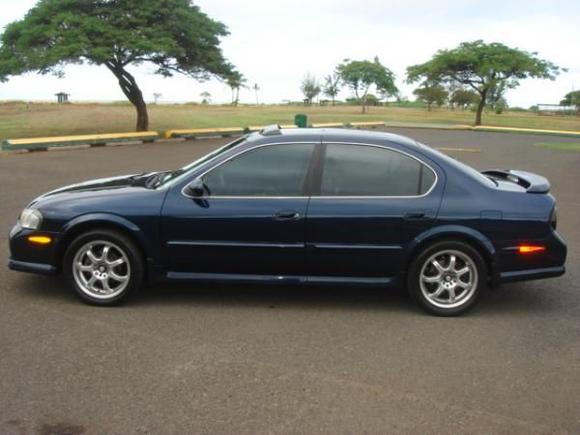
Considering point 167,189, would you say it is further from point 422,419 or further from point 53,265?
point 422,419

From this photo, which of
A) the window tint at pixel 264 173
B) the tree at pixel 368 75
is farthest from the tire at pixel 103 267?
the tree at pixel 368 75

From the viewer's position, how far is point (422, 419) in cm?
343

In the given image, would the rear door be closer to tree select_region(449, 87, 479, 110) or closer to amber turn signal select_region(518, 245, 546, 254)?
amber turn signal select_region(518, 245, 546, 254)

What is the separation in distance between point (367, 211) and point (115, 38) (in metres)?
22.0

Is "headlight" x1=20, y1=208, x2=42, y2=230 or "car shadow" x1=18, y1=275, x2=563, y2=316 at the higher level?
"headlight" x1=20, y1=208, x2=42, y2=230

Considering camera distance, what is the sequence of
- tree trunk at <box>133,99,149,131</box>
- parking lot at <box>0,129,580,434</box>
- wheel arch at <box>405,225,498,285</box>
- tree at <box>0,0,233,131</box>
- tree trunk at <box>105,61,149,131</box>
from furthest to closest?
1. tree trunk at <box>133,99,149,131</box>
2. tree trunk at <box>105,61,149,131</box>
3. tree at <box>0,0,233,131</box>
4. wheel arch at <box>405,225,498,285</box>
5. parking lot at <box>0,129,580,434</box>

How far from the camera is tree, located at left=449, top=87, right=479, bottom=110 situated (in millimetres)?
88125

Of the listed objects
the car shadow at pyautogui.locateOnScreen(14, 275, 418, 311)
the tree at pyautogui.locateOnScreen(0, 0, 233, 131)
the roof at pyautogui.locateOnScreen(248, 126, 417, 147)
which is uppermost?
the tree at pyautogui.locateOnScreen(0, 0, 233, 131)

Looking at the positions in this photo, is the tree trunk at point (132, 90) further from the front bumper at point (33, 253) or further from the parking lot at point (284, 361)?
the front bumper at point (33, 253)

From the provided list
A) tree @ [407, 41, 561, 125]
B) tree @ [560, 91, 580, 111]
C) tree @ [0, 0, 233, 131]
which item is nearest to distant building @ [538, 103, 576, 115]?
tree @ [560, 91, 580, 111]

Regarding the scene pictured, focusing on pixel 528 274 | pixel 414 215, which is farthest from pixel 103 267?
pixel 528 274

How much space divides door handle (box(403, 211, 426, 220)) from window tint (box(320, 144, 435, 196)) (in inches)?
7.2

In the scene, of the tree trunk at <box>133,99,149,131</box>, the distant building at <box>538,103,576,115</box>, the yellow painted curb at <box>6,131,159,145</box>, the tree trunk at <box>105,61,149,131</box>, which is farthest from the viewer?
the distant building at <box>538,103,576,115</box>

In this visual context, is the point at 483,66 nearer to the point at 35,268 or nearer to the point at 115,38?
the point at 115,38
